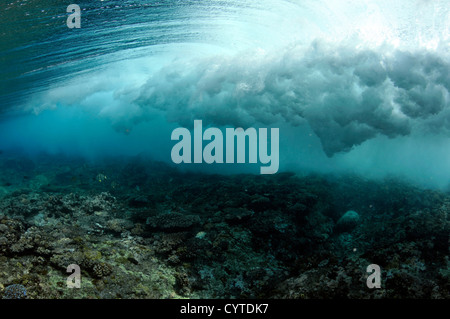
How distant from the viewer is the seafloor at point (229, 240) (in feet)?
20.0

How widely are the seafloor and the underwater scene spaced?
0.20 feet

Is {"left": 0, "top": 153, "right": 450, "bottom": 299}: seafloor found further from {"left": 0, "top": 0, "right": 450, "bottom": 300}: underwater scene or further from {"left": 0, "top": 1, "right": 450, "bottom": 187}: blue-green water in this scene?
{"left": 0, "top": 1, "right": 450, "bottom": 187}: blue-green water

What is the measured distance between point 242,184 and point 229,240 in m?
6.79

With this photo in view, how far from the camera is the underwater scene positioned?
659cm

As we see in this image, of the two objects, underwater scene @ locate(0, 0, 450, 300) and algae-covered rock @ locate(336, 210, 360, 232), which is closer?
underwater scene @ locate(0, 0, 450, 300)

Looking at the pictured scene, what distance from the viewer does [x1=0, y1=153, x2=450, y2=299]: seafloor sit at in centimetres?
609

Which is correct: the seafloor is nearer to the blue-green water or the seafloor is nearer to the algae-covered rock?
the algae-covered rock

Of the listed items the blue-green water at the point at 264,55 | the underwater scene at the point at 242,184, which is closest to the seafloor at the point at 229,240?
the underwater scene at the point at 242,184

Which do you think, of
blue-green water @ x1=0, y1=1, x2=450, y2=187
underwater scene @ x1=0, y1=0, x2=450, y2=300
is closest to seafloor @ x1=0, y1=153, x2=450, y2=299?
underwater scene @ x1=0, y1=0, x2=450, y2=300

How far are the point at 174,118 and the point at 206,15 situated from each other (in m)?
16.1

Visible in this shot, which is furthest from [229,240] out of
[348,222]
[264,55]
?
[264,55]

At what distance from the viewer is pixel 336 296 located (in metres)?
5.63

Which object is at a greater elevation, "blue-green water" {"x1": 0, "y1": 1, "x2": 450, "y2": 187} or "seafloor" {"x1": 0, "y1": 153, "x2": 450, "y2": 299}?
"blue-green water" {"x1": 0, "y1": 1, "x2": 450, "y2": 187}
